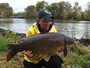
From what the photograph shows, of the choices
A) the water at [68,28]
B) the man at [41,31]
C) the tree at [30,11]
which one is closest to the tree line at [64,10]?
the tree at [30,11]

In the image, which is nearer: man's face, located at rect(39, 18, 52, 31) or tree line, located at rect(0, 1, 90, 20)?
man's face, located at rect(39, 18, 52, 31)

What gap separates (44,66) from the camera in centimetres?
331

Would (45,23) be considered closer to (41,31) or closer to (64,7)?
(41,31)

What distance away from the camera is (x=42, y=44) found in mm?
2531

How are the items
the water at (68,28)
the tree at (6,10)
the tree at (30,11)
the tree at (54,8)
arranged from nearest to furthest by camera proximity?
the water at (68,28)
the tree at (54,8)
the tree at (30,11)
the tree at (6,10)

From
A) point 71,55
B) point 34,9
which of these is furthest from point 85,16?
point 71,55

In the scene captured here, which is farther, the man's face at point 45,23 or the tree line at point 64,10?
the tree line at point 64,10

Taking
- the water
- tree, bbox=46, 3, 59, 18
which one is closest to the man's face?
the water

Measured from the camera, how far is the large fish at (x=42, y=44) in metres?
2.53

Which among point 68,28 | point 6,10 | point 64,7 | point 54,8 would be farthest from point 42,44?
point 6,10

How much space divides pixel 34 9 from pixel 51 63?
84.7m

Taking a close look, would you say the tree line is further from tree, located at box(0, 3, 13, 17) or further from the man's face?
the man's face

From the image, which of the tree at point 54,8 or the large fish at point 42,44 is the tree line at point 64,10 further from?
the large fish at point 42,44

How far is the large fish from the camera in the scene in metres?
2.53
